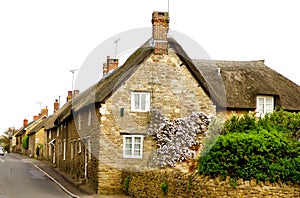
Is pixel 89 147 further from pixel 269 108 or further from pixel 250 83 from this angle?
pixel 269 108

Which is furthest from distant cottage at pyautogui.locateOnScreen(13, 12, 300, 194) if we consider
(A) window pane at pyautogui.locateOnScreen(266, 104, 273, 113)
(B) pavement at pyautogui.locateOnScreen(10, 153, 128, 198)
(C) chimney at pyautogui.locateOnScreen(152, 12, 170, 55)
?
(A) window pane at pyautogui.locateOnScreen(266, 104, 273, 113)

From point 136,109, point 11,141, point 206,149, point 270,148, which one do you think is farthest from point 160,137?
point 11,141

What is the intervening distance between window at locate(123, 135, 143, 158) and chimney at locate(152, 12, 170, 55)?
4881mm

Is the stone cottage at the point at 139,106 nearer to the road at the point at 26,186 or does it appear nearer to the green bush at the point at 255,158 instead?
the road at the point at 26,186

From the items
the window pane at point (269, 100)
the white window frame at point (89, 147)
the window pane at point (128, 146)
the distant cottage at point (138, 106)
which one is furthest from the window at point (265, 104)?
the white window frame at point (89, 147)

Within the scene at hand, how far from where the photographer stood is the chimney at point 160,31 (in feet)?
94.1

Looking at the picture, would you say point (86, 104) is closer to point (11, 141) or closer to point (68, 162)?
point (68, 162)

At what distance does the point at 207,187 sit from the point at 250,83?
17.6 metres

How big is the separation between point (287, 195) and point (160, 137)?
1097 cm

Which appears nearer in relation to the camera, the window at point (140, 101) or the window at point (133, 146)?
the window at point (133, 146)

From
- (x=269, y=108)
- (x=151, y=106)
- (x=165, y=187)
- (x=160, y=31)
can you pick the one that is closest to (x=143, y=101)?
(x=151, y=106)

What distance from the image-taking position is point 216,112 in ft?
100

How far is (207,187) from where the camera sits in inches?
719

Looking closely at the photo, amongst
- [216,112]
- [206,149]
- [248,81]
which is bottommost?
[206,149]
